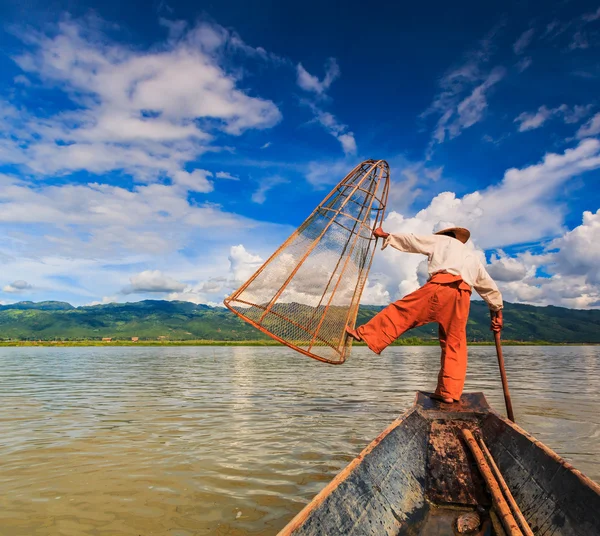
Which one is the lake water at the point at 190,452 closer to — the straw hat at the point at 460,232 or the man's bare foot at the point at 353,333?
the man's bare foot at the point at 353,333

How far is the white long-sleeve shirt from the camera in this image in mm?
5348

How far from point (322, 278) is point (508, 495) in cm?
371

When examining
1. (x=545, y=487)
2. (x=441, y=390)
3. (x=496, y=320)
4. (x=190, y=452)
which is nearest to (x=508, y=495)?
(x=545, y=487)

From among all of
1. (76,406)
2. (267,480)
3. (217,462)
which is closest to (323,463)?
(267,480)

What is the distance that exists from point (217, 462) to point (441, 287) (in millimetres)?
3816

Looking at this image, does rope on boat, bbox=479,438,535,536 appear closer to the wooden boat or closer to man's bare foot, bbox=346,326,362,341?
the wooden boat

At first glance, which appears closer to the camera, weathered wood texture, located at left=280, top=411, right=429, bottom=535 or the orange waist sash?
weathered wood texture, located at left=280, top=411, right=429, bottom=535

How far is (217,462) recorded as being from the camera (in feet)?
18.6

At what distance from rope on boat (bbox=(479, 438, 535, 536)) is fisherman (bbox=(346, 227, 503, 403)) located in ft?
3.23

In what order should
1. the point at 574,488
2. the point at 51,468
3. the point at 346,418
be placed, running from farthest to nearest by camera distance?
the point at 346,418 → the point at 51,468 → the point at 574,488

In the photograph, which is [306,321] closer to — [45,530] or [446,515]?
[446,515]

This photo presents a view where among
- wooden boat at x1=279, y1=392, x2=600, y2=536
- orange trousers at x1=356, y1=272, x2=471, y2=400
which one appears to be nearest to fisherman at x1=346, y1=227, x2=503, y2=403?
orange trousers at x1=356, y1=272, x2=471, y2=400

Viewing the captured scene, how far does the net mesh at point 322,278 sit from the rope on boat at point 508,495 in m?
2.04

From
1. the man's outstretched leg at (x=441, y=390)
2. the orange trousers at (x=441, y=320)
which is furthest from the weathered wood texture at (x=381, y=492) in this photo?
the orange trousers at (x=441, y=320)
